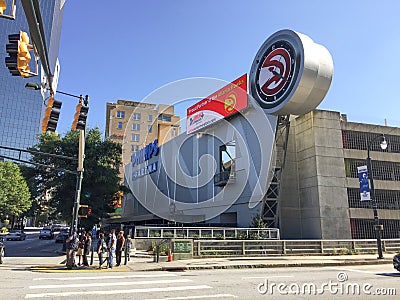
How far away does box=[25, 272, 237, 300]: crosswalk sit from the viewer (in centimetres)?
963

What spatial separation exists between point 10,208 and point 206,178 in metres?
36.5

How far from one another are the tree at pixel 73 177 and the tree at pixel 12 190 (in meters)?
25.0

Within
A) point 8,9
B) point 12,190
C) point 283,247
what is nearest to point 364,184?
point 283,247

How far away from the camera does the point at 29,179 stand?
33312 millimetres

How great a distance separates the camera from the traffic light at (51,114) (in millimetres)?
11195

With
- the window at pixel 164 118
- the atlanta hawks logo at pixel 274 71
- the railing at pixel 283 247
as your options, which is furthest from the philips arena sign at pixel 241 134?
the window at pixel 164 118

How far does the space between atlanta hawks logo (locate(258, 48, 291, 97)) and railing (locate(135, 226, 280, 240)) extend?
37.0 feet

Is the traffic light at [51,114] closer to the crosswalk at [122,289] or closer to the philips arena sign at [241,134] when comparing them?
the crosswalk at [122,289]

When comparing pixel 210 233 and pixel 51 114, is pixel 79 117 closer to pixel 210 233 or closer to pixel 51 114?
pixel 51 114

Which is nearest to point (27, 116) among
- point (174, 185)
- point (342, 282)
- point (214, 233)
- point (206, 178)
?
point (174, 185)

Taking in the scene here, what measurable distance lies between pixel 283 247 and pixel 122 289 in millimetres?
15652

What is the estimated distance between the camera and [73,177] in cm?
3116

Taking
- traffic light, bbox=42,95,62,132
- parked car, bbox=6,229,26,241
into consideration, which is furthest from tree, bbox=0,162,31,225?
traffic light, bbox=42,95,62,132

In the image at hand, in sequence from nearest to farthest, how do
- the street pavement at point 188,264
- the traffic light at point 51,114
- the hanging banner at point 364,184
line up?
the traffic light at point 51,114 < the street pavement at point 188,264 < the hanging banner at point 364,184
